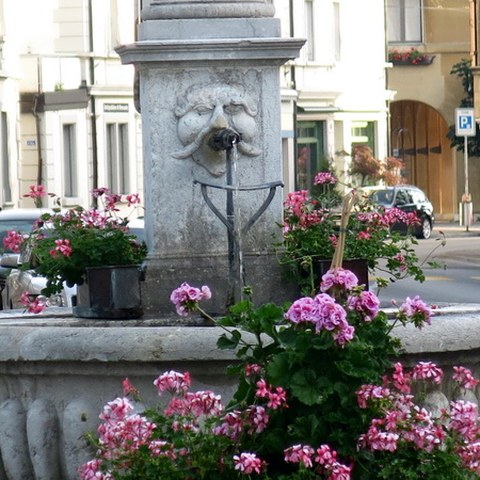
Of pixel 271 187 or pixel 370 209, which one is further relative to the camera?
pixel 370 209

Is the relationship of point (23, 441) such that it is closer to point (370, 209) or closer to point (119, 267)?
point (119, 267)

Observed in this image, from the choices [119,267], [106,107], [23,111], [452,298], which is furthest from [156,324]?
[106,107]

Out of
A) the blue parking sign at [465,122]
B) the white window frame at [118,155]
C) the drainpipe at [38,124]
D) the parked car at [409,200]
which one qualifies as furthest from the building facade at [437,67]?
the drainpipe at [38,124]

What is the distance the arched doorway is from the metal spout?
180 feet

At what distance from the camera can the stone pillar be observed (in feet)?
34.5

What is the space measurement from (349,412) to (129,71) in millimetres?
43219

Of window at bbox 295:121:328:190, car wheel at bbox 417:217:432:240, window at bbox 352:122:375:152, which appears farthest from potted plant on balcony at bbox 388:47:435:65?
car wheel at bbox 417:217:432:240

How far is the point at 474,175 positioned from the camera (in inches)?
2542

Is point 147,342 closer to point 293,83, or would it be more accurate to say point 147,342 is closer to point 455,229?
point 455,229

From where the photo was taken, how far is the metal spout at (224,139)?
34.1 feet

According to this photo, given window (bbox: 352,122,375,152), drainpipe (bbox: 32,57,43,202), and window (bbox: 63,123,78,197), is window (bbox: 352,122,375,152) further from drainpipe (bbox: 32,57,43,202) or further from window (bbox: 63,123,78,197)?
drainpipe (bbox: 32,57,43,202)

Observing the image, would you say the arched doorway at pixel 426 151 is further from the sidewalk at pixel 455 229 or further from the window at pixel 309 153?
the window at pixel 309 153

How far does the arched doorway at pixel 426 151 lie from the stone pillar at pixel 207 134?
54590mm

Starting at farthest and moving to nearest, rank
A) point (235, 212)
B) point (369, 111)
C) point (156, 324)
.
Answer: point (369, 111) < point (235, 212) < point (156, 324)
